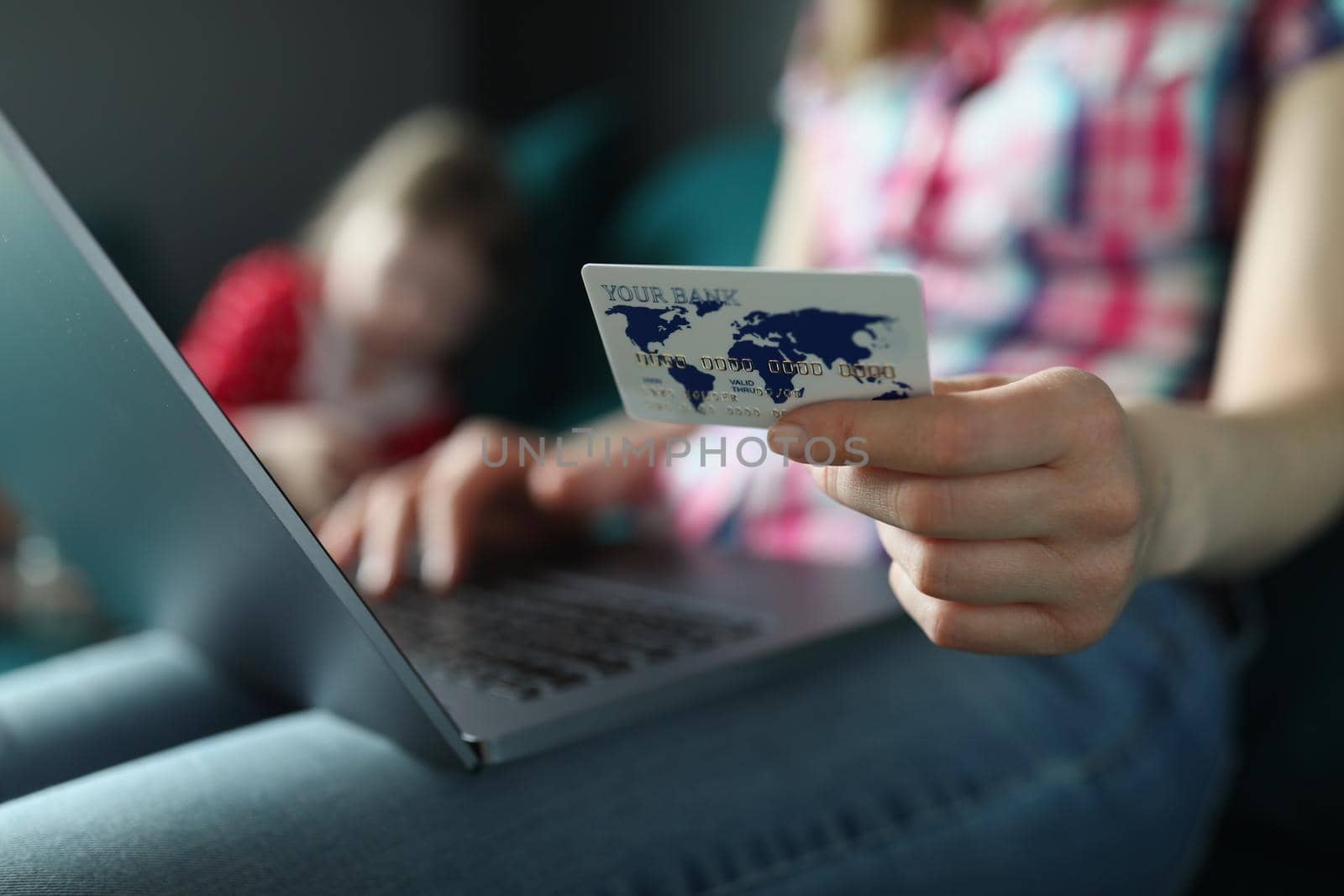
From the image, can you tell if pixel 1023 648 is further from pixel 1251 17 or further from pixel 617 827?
pixel 1251 17

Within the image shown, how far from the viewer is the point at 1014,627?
1.28 feet

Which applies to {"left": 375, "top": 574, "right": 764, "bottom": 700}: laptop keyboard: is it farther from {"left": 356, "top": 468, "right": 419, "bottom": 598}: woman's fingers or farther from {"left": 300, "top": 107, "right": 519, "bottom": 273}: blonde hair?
{"left": 300, "top": 107, "right": 519, "bottom": 273}: blonde hair

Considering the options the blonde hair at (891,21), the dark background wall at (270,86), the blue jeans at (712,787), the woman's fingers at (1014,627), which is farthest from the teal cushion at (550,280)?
the woman's fingers at (1014,627)

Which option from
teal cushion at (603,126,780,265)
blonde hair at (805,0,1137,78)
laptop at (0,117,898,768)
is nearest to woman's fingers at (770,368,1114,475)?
laptop at (0,117,898,768)

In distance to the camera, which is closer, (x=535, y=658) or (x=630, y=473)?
(x=535, y=658)

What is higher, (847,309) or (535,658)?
(847,309)

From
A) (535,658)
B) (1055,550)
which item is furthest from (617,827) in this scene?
(1055,550)

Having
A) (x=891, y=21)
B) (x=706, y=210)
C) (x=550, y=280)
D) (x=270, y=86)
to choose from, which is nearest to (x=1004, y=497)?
(x=891, y=21)

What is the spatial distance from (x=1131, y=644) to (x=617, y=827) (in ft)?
1.07

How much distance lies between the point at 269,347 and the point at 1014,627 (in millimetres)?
1445

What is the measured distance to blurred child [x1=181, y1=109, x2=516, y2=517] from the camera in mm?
1584

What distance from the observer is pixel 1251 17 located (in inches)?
28.5

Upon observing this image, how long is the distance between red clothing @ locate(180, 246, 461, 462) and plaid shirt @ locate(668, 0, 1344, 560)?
835 millimetres

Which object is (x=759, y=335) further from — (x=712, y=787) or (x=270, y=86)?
(x=270, y=86)
